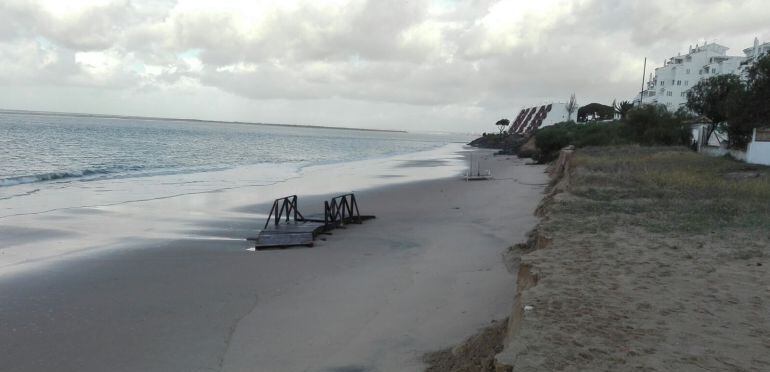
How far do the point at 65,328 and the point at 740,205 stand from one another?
1238 centimetres

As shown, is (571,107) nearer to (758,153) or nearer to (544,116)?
(544,116)

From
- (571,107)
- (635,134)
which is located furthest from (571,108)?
(635,134)

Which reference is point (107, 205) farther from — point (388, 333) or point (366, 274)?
point (388, 333)

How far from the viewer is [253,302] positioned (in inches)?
343

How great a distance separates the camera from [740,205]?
1176cm

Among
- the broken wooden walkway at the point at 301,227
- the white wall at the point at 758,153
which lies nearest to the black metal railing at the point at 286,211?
the broken wooden walkway at the point at 301,227

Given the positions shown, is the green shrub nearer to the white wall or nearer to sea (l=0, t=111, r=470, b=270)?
the white wall

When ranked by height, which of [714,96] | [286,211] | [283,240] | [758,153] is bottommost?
[283,240]

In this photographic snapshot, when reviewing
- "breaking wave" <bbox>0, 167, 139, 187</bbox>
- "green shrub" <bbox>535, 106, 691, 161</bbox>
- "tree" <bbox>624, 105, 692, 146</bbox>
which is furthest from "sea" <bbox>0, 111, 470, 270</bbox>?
"tree" <bbox>624, 105, 692, 146</bbox>

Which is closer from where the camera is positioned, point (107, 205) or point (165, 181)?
point (107, 205)

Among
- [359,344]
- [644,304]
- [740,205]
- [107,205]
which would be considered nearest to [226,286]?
[359,344]

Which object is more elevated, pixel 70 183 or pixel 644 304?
pixel 644 304

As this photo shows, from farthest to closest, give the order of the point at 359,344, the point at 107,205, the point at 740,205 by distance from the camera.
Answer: the point at 107,205
the point at 740,205
the point at 359,344

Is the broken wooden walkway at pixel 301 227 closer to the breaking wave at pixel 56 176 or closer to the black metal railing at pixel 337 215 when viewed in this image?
the black metal railing at pixel 337 215
